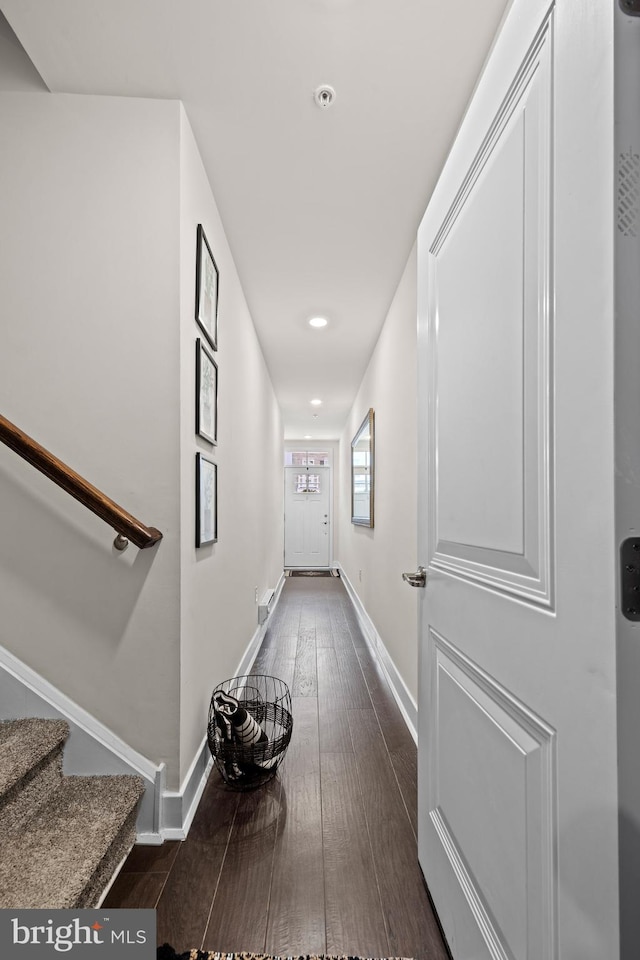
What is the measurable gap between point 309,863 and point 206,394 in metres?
1.65

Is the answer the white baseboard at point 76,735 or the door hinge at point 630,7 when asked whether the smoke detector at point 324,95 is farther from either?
the white baseboard at point 76,735

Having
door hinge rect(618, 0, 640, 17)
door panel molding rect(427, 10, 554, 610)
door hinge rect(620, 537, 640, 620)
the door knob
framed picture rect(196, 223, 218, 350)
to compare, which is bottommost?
the door knob

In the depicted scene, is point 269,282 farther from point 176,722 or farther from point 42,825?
point 42,825

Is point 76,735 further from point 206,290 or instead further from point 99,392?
point 206,290

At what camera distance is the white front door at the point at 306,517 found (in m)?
9.22

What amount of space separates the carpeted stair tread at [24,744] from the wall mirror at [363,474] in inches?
122

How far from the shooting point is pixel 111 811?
1467 millimetres

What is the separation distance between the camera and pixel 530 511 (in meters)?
0.81

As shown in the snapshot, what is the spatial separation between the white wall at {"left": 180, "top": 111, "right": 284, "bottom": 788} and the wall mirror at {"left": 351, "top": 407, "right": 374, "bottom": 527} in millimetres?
959

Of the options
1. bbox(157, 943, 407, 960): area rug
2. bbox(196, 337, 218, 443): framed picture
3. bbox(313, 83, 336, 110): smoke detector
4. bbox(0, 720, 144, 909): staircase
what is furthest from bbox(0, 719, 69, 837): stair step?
bbox(313, 83, 336, 110): smoke detector

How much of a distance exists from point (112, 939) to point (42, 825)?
47 cm

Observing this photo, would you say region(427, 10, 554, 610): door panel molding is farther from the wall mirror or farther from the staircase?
the wall mirror

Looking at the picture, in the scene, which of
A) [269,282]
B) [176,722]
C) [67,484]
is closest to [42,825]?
[176,722]

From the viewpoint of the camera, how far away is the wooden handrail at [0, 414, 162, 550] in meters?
1.52
